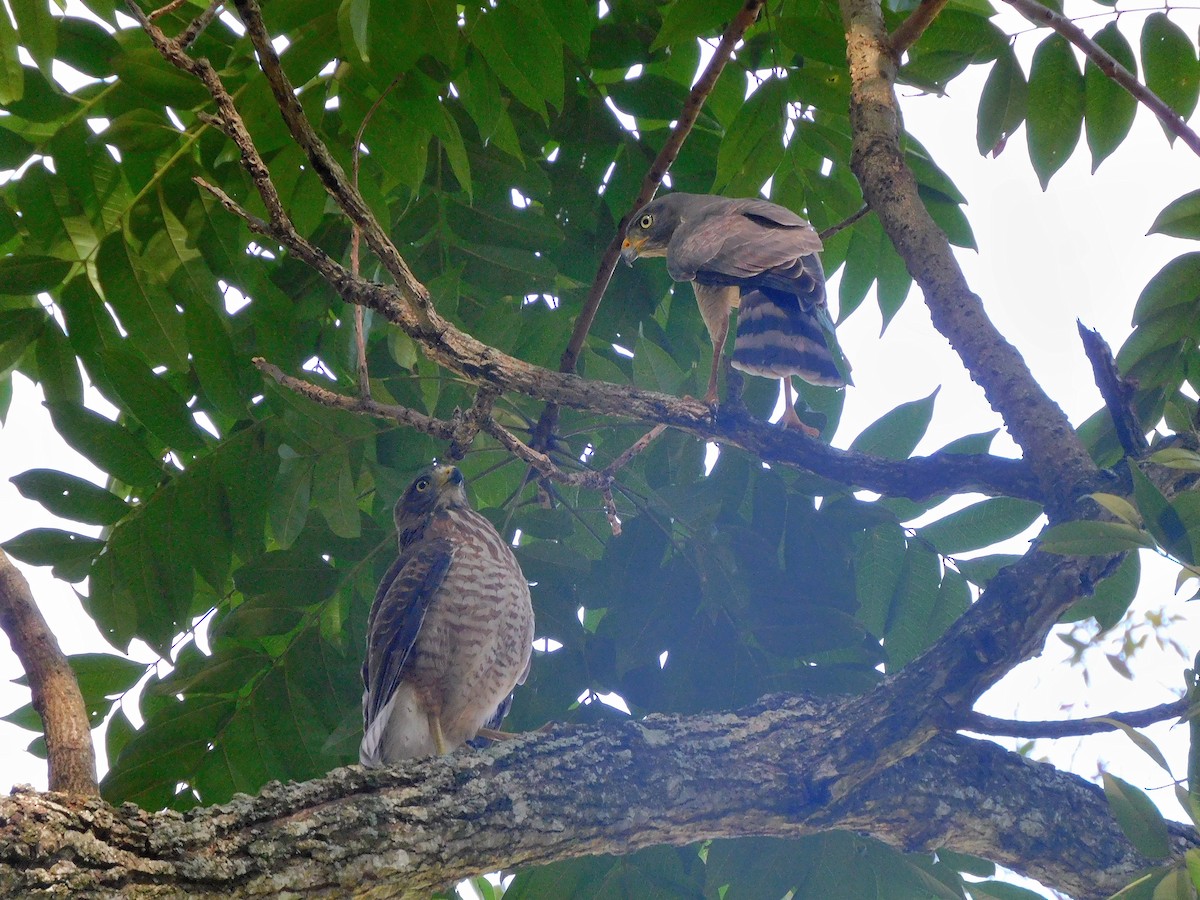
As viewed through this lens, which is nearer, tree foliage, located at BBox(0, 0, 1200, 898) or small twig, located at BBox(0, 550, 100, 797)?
small twig, located at BBox(0, 550, 100, 797)

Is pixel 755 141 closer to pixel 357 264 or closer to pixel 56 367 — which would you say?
pixel 357 264

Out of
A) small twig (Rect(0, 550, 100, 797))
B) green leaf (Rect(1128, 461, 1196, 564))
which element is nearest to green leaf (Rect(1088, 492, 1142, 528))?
green leaf (Rect(1128, 461, 1196, 564))

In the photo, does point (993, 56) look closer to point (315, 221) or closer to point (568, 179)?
point (568, 179)

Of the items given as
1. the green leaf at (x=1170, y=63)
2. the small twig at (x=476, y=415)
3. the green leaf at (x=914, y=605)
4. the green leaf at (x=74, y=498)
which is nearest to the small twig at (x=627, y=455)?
the small twig at (x=476, y=415)

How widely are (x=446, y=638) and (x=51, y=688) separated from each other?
1800 millimetres

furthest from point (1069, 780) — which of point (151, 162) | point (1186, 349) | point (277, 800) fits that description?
point (151, 162)

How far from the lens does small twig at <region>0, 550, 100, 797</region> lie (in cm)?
197

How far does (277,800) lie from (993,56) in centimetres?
300

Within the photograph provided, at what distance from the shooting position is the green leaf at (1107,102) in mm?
3164

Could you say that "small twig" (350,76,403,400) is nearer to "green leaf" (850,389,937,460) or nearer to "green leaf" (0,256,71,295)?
"green leaf" (0,256,71,295)

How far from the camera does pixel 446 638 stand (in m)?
3.77

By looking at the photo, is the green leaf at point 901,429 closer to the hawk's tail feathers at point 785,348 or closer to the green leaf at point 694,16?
the hawk's tail feathers at point 785,348

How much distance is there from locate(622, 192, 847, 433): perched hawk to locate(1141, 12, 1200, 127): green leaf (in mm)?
1153

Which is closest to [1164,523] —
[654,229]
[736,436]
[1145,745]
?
[1145,745]
